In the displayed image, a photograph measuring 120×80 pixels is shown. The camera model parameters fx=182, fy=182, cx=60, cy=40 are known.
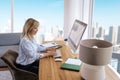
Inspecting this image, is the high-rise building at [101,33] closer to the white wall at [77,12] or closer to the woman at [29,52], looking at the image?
the white wall at [77,12]

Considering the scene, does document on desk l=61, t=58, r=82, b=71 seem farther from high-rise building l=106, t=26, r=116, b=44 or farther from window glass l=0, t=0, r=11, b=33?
window glass l=0, t=0, r=11, b=33

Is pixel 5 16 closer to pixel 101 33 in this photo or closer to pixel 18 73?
pixel 101 33

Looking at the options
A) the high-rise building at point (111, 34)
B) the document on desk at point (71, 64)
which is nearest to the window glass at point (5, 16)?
the high-rise building at point (111, 34)

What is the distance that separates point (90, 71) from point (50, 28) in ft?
11.6

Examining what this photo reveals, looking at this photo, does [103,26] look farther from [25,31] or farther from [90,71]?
[90,71]

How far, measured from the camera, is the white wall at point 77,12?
13.2 feet

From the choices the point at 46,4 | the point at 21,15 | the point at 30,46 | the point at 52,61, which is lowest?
the point at 52,61

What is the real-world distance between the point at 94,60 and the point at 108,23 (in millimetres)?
1933

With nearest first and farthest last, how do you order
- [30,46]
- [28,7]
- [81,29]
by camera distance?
[81,29] < [30,46] < [28,7]

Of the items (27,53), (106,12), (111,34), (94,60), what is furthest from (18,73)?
(106,12)

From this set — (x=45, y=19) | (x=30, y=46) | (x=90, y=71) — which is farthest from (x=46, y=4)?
(x=90, y=71)

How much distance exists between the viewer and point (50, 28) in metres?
5.02

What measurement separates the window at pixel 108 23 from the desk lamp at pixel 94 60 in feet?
3.88

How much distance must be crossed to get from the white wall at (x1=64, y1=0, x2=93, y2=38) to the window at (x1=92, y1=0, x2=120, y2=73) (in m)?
0.20
